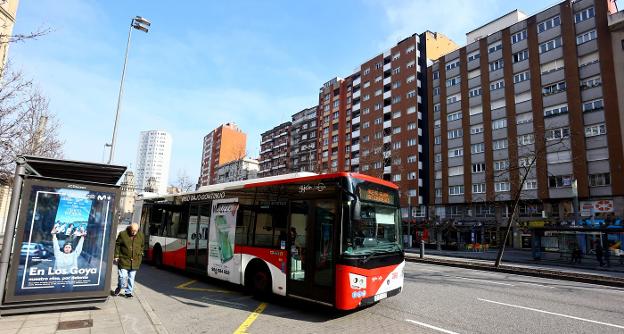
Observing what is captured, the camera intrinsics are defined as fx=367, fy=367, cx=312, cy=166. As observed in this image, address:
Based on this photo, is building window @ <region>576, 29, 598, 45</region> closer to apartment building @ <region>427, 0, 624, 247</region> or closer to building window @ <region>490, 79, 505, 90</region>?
apartment building @ <region>427, 0, 624, 247</region>

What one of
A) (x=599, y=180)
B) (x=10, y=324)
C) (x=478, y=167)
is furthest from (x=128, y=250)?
(x=478, y=167)

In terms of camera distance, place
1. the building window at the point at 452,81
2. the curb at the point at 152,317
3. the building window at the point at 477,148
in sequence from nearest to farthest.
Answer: the curb at the point at 152,317 < the building window at the point at 477,148 < the building window at the point at 452,81

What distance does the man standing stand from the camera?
8641 millimetres

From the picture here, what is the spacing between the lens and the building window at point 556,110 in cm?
4112

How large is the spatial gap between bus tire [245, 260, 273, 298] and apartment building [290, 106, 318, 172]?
6912 cm

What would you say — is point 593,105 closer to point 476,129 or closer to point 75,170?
point 476,129

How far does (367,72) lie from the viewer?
69.4 meters

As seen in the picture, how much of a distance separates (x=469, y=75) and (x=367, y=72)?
21603mm

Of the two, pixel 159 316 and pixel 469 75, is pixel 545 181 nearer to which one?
pixel 469 75

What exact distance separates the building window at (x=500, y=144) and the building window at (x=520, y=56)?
10.4m

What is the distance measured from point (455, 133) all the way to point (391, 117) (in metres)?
12.9

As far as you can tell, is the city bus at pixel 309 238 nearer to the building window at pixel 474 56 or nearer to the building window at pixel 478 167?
the building window at pixel 478 167

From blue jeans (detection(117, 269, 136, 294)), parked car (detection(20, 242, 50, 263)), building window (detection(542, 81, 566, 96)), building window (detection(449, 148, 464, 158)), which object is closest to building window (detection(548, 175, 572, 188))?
building window (detection(542, 81, 566, 96))

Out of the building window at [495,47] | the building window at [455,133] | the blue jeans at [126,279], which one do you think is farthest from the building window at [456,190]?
the blue jeans at [126,279]
